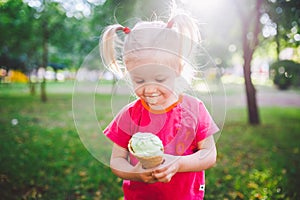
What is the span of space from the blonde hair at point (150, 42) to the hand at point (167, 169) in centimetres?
44

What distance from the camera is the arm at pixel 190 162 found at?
1372 millimetres

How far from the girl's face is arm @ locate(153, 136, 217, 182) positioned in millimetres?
275

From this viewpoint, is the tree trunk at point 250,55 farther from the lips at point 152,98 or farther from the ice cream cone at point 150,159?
the ice cream cone at point 150,159

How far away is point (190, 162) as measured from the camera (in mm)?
1536

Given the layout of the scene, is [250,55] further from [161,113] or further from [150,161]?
[150,161]

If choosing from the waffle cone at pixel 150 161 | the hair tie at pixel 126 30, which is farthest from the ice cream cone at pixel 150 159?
the hair tie at pixel 126 30

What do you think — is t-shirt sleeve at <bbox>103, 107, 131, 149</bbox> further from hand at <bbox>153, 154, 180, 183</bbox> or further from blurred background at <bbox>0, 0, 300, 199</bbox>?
hand at <bbox>153, 154, 180, 183</bbox>

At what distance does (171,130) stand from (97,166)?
356 centimetres

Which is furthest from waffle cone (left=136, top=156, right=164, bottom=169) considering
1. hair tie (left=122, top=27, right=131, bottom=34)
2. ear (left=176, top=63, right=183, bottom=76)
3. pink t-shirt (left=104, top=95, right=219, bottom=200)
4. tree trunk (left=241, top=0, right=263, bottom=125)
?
tree trunk (left=241, top=0, right=263, bottom=125)

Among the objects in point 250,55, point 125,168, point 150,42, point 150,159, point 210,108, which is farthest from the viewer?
point 250,55

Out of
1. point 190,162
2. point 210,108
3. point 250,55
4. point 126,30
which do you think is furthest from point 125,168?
point 250,55

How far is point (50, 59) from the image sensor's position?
17172 millimetres

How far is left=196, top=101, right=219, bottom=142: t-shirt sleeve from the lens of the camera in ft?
5.31

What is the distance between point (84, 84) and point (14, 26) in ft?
31.4
